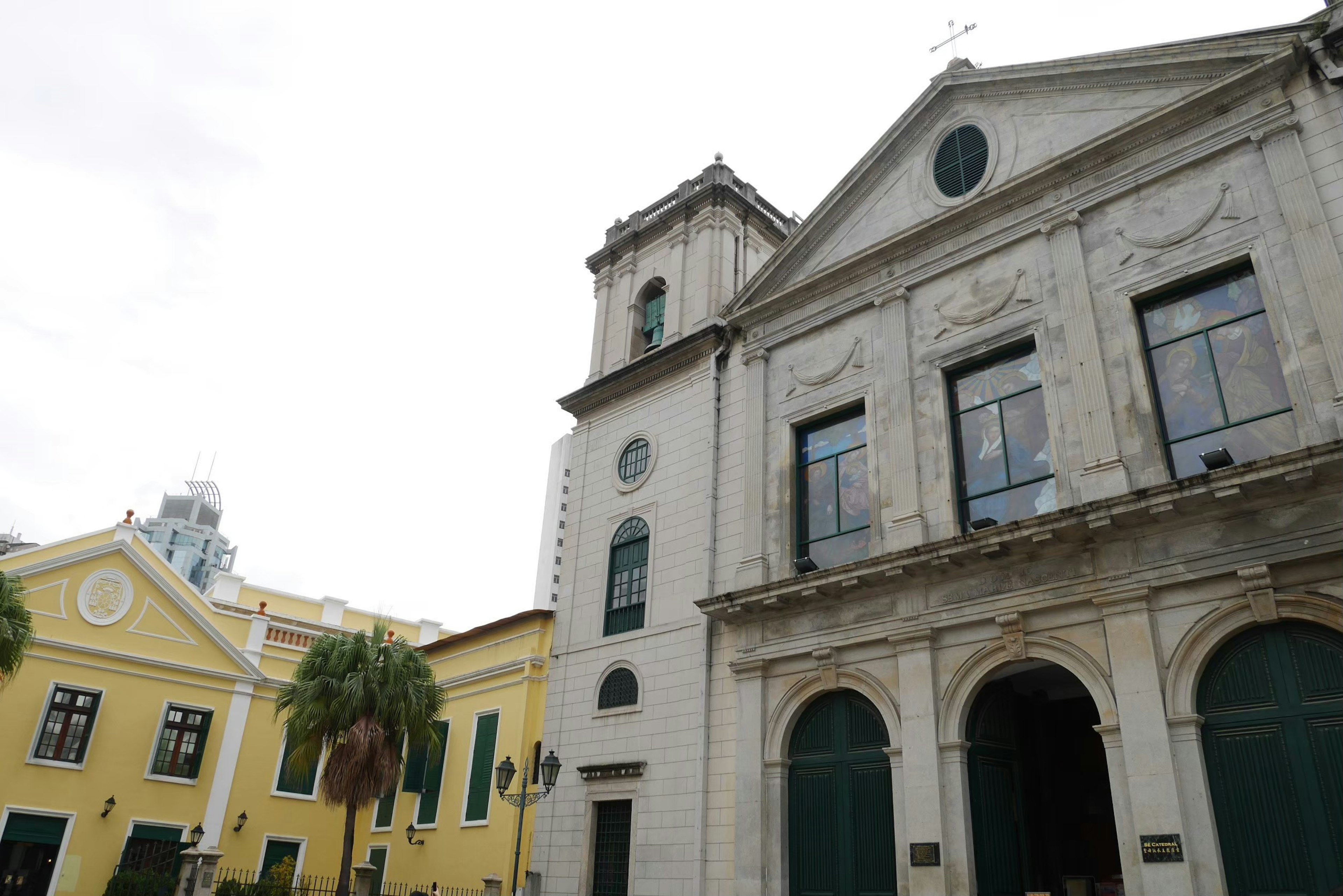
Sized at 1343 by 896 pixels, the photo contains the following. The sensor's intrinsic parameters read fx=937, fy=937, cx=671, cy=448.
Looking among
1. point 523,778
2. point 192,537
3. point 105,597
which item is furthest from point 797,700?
point 192,537

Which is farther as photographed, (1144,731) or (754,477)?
(754,477)

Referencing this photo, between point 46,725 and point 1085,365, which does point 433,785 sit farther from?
point 1085,365

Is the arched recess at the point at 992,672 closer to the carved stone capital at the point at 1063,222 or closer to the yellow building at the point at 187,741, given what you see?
the carved stone capital at the point at 1063,222

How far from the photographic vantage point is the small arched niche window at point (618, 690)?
17453mm

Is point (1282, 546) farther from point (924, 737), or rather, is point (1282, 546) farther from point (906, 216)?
point (906, 216)

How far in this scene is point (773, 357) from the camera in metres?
17.9

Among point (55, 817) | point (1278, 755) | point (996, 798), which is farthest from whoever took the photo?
point (55, 817)

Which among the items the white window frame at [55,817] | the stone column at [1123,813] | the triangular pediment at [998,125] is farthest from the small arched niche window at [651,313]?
the white window frame at [55,817]

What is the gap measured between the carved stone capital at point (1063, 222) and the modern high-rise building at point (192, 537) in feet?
383

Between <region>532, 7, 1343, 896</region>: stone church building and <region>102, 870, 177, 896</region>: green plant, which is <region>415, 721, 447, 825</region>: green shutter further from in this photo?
<region>102, 870, 177, 896</region>: green plant

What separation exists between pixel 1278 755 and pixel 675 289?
1418cm

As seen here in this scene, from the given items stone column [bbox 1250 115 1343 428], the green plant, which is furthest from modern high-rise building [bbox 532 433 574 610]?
stone column [bbox 1250 115 1343 428]

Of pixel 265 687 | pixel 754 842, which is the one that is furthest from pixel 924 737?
pixel 265 687

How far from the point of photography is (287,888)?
2250 cm
